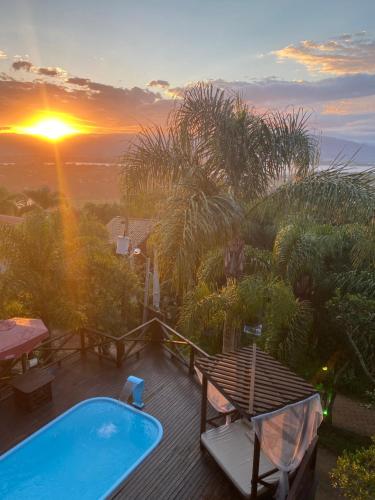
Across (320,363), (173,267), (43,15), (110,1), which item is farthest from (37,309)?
(320,363)

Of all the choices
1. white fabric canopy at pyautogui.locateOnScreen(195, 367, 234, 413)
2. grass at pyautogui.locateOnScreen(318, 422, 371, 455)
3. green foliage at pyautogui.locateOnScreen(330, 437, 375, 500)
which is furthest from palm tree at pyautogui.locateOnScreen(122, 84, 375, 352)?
grass at pyautogui.locateOnScreen(318, 422, 371, 455)

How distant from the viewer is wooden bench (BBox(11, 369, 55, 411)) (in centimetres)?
769

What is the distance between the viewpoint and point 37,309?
1030 centimetres

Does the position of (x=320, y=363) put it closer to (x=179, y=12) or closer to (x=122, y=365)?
(x=122, y=365)

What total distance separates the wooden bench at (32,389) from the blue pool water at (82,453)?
694 millimetres

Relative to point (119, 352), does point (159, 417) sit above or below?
below

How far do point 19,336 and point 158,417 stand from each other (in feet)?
11.8

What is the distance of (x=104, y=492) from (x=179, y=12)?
1294cm

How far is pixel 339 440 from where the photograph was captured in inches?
470

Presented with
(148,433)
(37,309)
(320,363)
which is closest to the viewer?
(148,433)

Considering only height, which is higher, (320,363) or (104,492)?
(104,492)

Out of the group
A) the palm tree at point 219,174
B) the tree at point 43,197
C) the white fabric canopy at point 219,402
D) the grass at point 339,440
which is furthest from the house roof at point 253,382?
the tree at point 43,197

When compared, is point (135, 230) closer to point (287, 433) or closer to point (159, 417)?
point (159, 417)

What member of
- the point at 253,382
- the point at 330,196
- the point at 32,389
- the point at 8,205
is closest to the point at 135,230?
the point at 32,389
